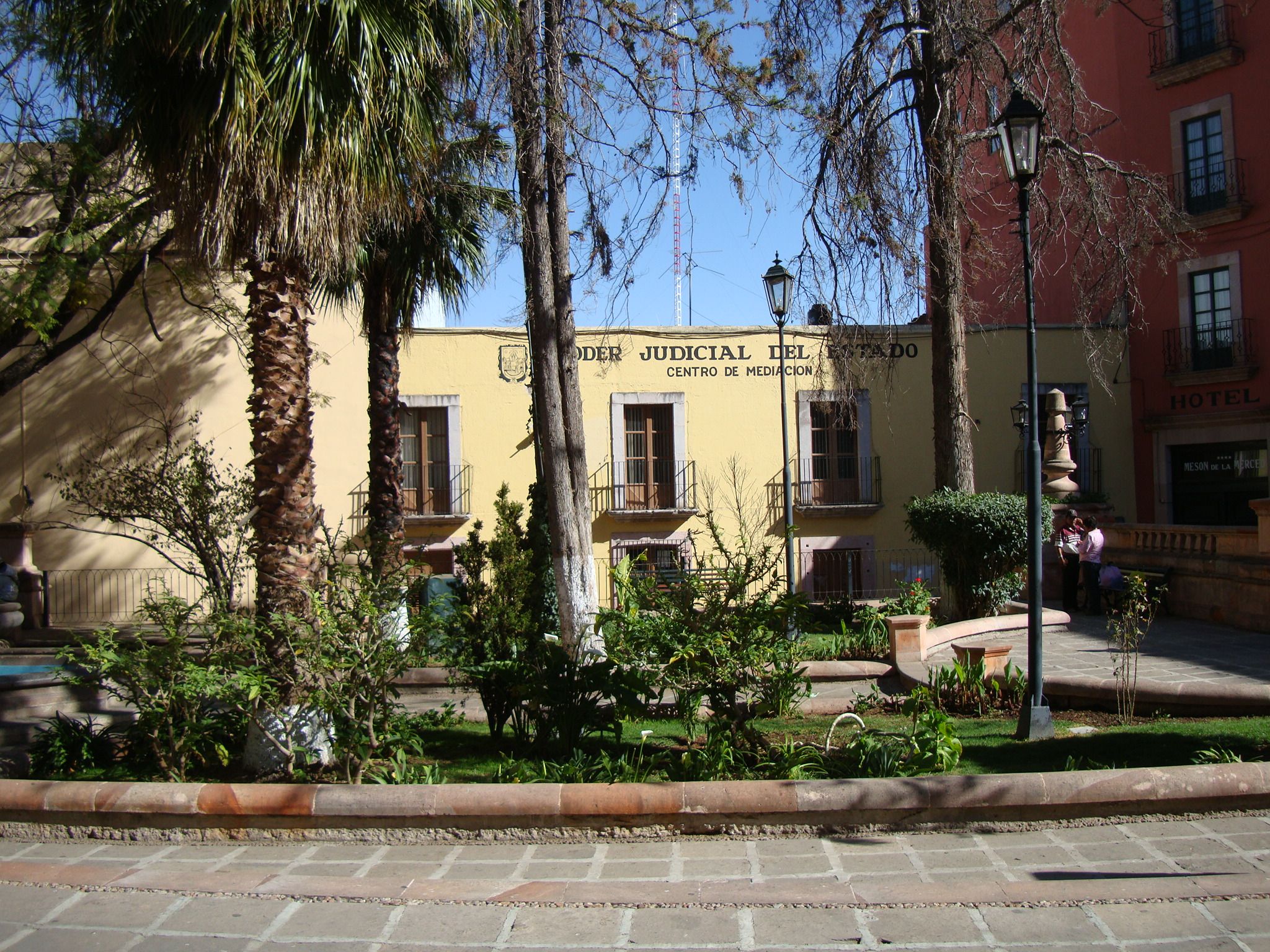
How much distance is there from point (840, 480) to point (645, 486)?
427 centimetres

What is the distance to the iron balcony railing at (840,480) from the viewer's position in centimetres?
2098

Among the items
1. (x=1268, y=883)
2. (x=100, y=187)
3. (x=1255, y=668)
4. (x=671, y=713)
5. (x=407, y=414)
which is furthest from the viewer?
(x=407, y=414)

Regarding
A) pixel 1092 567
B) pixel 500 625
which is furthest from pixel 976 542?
pixel 500 625

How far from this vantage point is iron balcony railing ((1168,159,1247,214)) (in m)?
20.2

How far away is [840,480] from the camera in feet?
69.5

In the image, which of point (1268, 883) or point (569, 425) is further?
point (569, 425)

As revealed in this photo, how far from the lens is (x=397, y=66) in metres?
7.07

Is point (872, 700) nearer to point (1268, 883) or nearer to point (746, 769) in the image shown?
point (746, 769)

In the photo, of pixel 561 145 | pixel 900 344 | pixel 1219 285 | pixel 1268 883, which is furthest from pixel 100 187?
pixel 1219 285

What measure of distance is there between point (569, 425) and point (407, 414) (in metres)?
10.4

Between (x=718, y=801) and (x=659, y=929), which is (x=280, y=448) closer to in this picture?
(x=718, y=801)

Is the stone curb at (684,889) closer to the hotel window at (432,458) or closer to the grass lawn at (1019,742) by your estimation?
the grass lawn at (1019,742)

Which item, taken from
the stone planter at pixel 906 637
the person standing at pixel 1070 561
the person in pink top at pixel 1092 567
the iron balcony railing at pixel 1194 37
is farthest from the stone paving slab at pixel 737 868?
the iron balcony railing at pixel 1194 37

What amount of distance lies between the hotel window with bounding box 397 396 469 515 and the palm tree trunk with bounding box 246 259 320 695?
12814 mm
